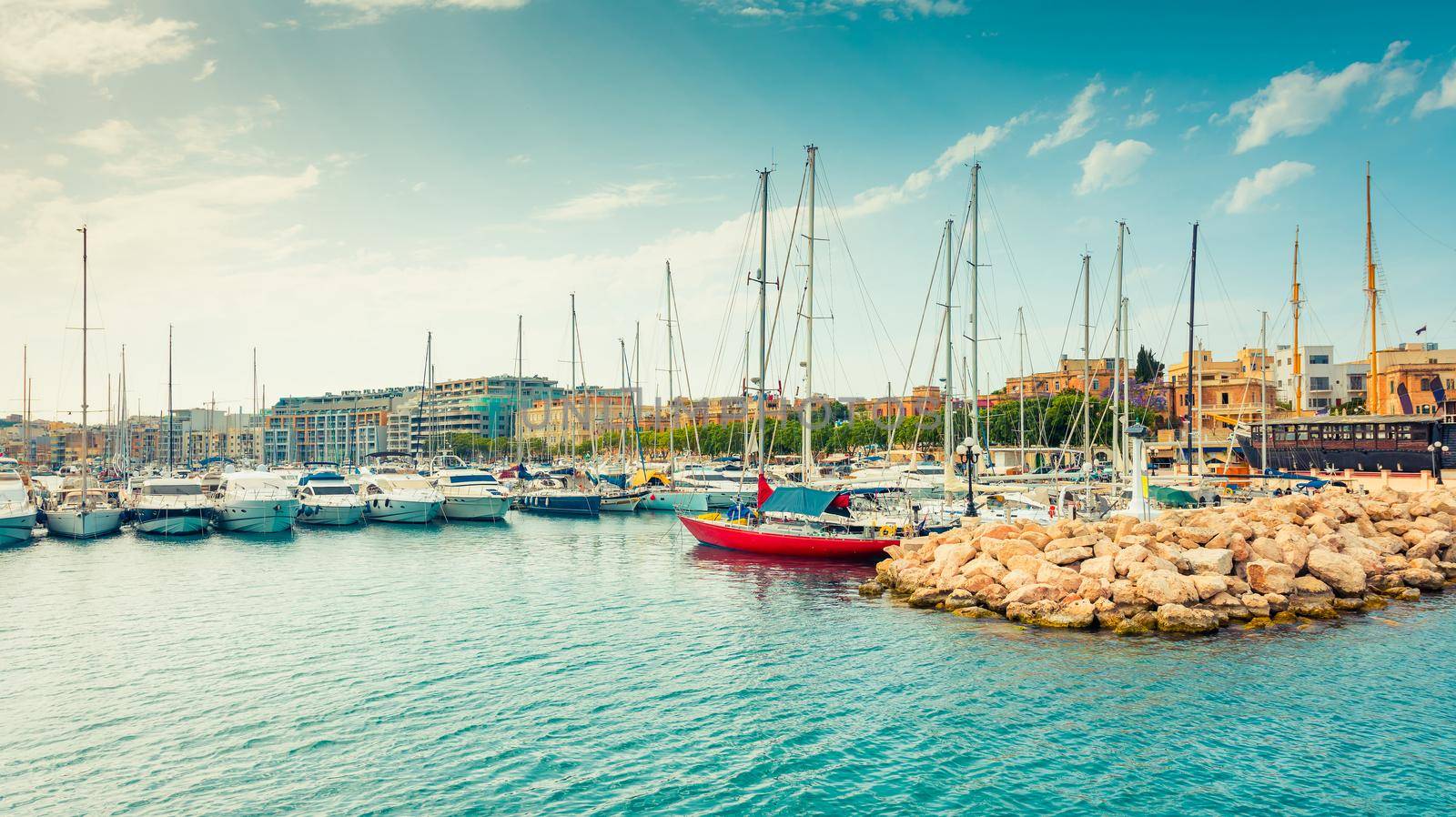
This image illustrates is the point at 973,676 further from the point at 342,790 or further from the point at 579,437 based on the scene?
the point at 579,437

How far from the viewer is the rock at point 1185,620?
24422mm

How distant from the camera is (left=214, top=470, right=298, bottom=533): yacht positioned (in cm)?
5284

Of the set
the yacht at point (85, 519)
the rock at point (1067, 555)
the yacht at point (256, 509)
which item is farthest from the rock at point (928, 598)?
the yacht at point (85, 519)

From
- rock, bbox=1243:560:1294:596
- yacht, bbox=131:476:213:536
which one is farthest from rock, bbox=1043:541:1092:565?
yacht, bbox=131:476:213:536

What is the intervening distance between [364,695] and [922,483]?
133 feet

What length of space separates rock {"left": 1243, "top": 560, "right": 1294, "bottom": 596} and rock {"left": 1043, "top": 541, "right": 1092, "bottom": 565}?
4988mm

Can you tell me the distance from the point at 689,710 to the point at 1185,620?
1535cm

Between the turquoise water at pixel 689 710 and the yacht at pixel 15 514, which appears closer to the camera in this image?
the turquoise water at pixel 689 710

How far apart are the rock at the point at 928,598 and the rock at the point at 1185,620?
6840mm

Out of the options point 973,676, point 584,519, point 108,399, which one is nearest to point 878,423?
point 584,519

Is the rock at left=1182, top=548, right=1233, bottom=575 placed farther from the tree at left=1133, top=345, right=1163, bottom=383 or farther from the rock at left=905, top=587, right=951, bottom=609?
the tree at left=1133, top=345, right=1163, bottom=383

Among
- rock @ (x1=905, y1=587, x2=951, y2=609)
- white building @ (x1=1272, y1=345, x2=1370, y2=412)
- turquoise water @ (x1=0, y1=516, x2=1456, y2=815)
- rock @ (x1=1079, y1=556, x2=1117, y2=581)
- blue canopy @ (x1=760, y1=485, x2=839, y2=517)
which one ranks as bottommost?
turquoise water @ (x1=0, y1=516, x2=1456, y2=815)

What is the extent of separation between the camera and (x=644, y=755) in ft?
52.3

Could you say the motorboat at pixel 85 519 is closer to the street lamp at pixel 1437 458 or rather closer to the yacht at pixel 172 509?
the yacht at pixel 172 509
